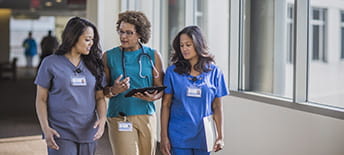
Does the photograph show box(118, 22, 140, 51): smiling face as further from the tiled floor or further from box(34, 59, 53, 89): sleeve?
the tiled floor

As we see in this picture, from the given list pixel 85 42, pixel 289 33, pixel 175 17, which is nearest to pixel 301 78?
pixel 289 33

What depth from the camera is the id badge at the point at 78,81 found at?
104 inches

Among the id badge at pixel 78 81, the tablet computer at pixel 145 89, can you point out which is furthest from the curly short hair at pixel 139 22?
the id badge at pixel 78 81

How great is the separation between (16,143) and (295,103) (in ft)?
14.1

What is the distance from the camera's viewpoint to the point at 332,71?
3.55 m

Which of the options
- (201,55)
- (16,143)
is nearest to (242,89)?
(201,55)

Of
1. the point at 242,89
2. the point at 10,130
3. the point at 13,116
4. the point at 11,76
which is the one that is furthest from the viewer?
the point at 11,76

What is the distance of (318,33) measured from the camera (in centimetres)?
363

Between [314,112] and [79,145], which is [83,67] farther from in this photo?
[314,112]

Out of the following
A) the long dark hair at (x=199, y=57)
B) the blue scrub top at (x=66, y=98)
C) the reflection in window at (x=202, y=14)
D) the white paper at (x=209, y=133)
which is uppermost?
the reflection in window at (x=202, y=14)

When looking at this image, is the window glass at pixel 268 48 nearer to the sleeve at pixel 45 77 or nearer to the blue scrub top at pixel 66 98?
the blue scrub top at pixel 66 98

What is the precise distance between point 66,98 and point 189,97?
749 millimetres

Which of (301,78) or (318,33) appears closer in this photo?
(301,78)

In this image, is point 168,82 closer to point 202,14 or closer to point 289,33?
point 289,33
